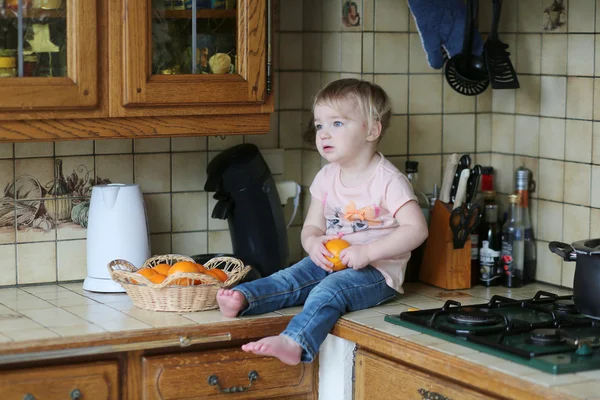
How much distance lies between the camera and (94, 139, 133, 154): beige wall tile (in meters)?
2.68

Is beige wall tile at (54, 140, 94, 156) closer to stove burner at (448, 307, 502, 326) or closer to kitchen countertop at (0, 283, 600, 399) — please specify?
kitchen countertop at (0, 283, 600, 399)

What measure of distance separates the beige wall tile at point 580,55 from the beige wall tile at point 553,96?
0.05 meters

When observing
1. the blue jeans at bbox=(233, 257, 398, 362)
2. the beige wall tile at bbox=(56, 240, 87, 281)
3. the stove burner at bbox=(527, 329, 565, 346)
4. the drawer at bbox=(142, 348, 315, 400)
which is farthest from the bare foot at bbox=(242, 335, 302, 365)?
the beige wall tile at bbox=(56, 240, 87, 281)

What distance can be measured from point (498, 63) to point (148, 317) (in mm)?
1150

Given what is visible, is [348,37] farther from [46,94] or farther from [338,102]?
[46,94]

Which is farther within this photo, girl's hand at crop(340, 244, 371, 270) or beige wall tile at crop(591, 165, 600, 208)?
beige wall tile at crop(591, 165, 600, 208)

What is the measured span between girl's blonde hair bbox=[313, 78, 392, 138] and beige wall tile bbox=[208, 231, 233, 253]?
570mm

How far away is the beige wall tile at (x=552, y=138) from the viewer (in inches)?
106

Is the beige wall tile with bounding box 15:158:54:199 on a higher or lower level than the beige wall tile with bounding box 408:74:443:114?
lower

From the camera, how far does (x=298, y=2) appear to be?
286cm

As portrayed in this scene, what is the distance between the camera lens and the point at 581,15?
102 inches

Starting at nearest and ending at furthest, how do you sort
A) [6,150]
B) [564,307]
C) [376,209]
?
[564,307]
[376,209]
[6,150]

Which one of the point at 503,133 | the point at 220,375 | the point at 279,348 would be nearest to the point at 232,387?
the point at 220,375

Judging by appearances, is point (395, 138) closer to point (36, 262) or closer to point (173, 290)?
point (173, 290)
